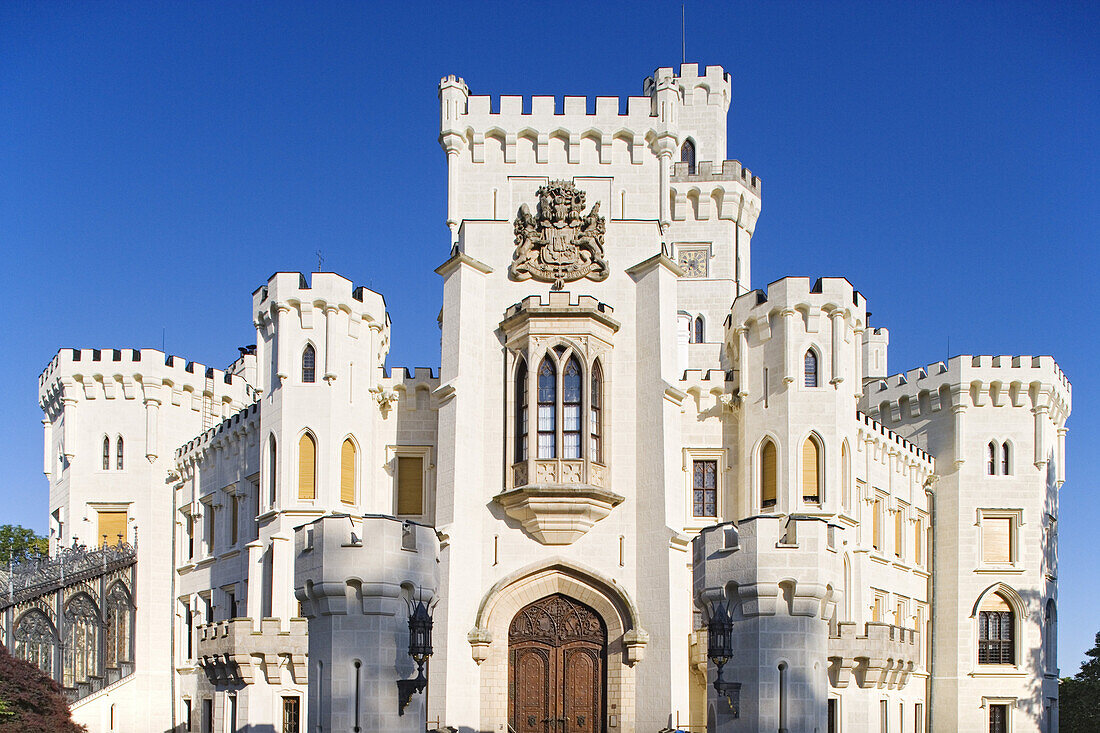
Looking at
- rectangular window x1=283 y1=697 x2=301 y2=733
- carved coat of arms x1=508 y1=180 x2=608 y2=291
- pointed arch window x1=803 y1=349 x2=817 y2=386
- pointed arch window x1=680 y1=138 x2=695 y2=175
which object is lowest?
rectangular window x1=283 y1=697 x2=301 y2=733

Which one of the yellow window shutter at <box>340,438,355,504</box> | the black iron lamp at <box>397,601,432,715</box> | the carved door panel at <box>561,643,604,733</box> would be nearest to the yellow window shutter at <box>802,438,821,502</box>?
the carved door panel at <box>561,643,604,733</box>

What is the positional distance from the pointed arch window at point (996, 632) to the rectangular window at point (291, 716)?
23.0m

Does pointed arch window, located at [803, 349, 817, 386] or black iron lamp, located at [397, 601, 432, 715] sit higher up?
pointed arch window, located at [803, 349, 817, 386]

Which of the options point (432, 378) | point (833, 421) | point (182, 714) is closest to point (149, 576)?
point (182, 714)

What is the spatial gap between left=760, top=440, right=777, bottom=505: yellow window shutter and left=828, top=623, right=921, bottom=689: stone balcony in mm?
3990

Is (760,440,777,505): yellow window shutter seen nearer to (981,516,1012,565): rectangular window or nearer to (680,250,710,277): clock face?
(981,516,1012,565): rectangular window

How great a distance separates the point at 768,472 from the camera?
35781 millimetres

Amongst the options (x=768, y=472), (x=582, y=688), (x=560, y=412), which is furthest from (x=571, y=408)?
(x=582, y=688)

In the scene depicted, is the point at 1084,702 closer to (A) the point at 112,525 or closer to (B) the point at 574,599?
(B) the point at 574,599

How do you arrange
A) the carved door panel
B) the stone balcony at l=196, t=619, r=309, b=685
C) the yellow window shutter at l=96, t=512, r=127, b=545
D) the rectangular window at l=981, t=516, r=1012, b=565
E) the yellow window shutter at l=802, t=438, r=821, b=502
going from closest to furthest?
1. the carved door panel
2. the stone balcony at l=196, t=619, r=309, b=685
3. the yellow window shutter at l=802, t=438, r=821, b=502
4. the rectangular window at l=981, t=516, r=1012, b=565
5. the yellow window shutter at l=96, t=512, r=127, b=545

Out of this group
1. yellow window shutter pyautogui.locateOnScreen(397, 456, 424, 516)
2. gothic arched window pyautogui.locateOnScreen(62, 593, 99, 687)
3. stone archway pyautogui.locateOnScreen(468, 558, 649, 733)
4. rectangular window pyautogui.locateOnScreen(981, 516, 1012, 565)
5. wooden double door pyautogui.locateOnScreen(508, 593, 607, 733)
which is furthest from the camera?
rectangular window pyautogui.locateOnScreen(981, 516, 1012, 565)

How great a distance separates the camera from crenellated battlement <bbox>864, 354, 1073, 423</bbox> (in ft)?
143

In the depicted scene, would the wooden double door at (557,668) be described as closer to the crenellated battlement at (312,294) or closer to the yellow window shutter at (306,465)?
the yellow window shutter at (306,465)

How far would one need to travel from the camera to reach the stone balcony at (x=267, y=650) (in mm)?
34312
